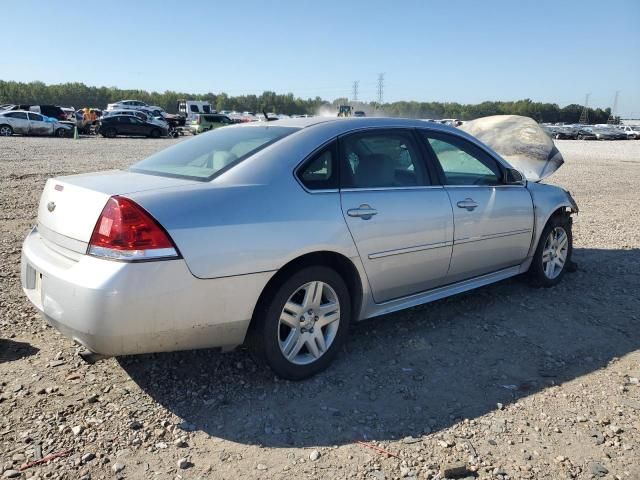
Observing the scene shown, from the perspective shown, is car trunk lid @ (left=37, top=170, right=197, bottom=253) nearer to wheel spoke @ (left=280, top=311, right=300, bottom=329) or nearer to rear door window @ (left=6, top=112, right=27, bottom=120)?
wheel spoke @ (left=280, top=311, right=300, bottom=329)

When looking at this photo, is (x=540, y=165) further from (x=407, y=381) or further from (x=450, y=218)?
(x=407, y=381)

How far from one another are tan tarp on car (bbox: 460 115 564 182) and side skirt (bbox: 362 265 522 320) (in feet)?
11.6

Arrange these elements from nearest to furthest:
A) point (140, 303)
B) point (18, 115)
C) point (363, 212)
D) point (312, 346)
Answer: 1. point (140, 303)
2. point (312, 346)
3. point (363, 212)
4. point (18, 115)

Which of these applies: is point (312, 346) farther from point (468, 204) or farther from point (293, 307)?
point (468, 204)

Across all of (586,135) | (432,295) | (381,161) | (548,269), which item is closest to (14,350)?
(381,161)

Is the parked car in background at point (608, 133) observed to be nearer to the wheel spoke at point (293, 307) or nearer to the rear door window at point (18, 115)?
the rear door window at point (18, 115)

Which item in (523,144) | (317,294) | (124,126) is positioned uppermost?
(523,144)

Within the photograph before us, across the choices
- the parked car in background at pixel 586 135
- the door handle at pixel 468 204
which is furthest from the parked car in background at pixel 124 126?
the parked car in background at pixel 586 135

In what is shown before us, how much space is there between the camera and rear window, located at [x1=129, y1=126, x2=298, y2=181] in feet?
10.9

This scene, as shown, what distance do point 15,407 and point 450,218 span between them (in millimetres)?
3092

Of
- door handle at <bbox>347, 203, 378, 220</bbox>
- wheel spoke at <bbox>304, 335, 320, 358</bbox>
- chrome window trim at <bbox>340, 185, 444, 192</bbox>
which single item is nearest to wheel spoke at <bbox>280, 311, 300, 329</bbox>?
wheel spoke at <bbox>304, 335, 320, 358</bbox>

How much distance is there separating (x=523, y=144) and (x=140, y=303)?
7378mm

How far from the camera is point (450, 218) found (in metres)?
4.07

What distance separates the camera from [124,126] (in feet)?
108
